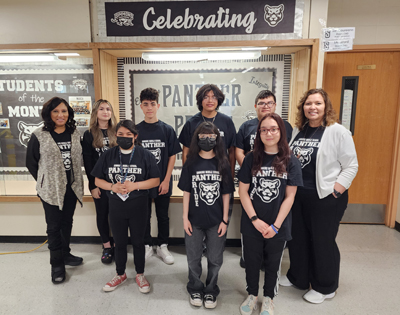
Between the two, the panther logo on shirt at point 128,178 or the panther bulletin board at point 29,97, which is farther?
the panther bulletin board at point 29,97

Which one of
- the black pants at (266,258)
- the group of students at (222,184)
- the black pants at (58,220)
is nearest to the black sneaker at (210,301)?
the group of students at (222,184)

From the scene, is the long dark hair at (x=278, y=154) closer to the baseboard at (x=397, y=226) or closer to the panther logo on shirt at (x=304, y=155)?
the panther logo on shirt at (x=304, y=155)

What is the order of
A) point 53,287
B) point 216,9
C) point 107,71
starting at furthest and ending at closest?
point 107,71
point 216,9
point 53,287

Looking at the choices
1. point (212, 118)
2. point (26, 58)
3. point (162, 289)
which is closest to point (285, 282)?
point (162, 289)

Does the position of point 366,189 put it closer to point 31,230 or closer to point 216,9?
point 216,9

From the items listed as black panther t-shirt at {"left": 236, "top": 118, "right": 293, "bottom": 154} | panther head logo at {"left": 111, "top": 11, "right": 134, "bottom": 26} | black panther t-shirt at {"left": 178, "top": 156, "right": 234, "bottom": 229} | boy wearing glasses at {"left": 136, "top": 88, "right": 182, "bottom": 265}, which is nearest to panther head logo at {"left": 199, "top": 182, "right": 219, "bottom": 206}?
black panther t-shirt at {"left": 178, "top": 156, "right": 234, "bottom": 229}

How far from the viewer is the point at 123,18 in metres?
2.71

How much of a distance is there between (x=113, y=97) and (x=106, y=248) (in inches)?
67.2

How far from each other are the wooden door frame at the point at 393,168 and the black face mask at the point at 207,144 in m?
2.65

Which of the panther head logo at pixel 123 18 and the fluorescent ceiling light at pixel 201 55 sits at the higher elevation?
the panther head logo at pixel 123 18

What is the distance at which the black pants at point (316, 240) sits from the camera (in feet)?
6.59

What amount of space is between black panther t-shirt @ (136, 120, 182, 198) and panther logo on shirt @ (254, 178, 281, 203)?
1090 millimetres

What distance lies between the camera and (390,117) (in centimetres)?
345

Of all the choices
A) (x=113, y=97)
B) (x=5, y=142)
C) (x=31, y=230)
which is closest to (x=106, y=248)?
(x=31, y=230)
